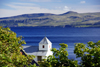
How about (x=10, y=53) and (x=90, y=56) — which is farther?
(x=90, y=56)

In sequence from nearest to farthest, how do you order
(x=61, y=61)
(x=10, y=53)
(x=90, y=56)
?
(x=10, y=53) → (x=90, y=56) → (x=61, y=61)

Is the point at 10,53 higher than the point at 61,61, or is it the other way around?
the point at 10,53

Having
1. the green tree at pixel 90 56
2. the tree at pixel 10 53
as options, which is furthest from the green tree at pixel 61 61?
the tree at pixel 10 53

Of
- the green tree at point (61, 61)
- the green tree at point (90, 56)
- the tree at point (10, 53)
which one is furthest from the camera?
the green tree at point (61, 61)

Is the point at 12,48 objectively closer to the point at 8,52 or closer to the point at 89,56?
the point at 8,52

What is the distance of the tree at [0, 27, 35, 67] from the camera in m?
11.1

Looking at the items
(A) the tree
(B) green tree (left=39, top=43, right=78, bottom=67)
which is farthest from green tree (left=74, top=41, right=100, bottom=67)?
(A) the tree

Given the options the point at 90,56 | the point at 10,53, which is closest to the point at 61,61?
the point at 90,56

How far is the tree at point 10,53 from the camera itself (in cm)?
1107

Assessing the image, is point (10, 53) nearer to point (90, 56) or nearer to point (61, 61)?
point (61, 61)

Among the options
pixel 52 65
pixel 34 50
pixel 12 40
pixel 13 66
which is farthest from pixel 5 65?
pixel 34 50

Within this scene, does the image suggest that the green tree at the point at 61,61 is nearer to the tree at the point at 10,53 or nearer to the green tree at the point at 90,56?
the green tree at the point at 90,56

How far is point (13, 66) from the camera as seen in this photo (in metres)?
11.5

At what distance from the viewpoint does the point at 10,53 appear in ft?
41.9
